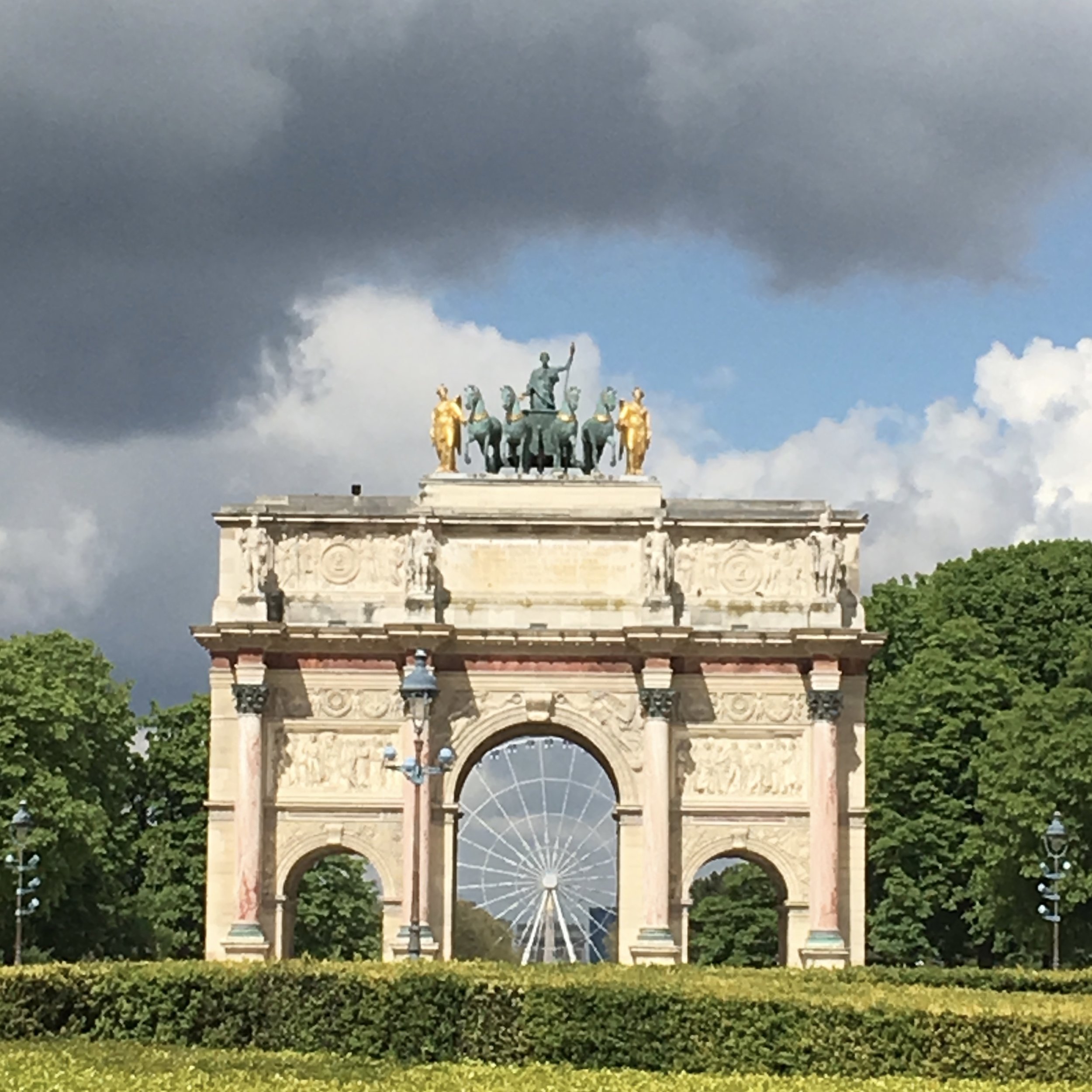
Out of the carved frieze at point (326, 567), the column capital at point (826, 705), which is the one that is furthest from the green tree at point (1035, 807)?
the carved frieze at point (326, 567)

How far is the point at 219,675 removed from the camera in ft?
173

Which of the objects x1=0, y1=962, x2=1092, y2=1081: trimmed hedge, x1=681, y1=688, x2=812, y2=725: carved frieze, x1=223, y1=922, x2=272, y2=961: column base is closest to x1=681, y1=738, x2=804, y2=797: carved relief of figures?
x1=681, y1=688, x2=812, y2=725: carved frieze

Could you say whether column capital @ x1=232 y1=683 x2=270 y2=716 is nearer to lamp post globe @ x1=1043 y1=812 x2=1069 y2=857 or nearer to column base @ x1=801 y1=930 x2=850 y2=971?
column base @ x1=801 y1=930 x2=850 y2=971

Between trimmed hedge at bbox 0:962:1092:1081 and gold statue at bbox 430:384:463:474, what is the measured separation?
22867 millimetres

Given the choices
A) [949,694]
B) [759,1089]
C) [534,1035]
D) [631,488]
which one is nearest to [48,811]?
[631,488]

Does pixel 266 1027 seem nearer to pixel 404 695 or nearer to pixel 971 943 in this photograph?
pixel 404 695

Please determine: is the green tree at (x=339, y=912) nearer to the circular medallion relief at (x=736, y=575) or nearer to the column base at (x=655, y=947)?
the column base at (x=655, y=947)

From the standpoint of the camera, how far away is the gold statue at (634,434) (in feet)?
179

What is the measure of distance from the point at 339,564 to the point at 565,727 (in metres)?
5.79

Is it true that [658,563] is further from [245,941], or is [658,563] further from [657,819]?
[245,941]

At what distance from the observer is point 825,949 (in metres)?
51.5

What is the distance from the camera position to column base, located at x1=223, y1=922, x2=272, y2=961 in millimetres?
51188

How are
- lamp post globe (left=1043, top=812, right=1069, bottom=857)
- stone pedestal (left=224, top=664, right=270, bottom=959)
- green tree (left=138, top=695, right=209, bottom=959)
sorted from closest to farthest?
lamp post globe (left=1043, top=812, right=1069, bottom=857) → stone pedestal (left=224, top=664, right=270, bottom=959) → green tree (left=138, top=695, right=209, bottom=959)

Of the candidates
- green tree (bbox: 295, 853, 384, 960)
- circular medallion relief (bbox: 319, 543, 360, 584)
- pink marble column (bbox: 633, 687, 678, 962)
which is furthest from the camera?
green tree (bbox: 295, 853, 384, 960)
